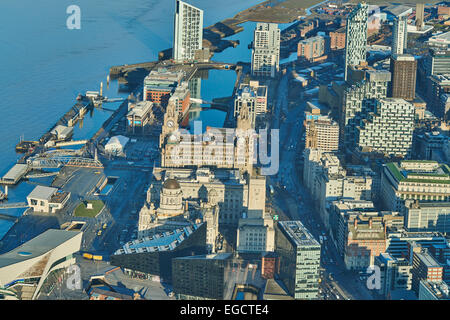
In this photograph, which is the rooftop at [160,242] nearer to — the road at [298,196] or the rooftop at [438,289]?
the road at [298,196]

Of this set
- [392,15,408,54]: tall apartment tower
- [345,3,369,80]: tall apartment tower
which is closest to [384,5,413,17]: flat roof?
[392,15,408,54]: tall apartment tower

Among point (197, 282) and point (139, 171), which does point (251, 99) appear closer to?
point (139, 171)

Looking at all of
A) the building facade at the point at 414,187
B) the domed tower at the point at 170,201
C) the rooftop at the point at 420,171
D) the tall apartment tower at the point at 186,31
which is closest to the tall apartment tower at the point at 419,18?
the tall apartment tower at the point at 186,31

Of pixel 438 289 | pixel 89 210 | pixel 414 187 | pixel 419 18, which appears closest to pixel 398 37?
pixel 419 18

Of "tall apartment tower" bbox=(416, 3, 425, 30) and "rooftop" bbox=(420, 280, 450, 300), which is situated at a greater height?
"tall apartment tower" bbox=(416, 3, 425, 30)

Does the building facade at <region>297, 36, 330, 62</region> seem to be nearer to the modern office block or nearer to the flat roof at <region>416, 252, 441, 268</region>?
the flat roof at <region>416, 252, 441, 268</region>

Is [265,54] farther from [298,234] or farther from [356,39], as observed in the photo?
[298,234]
